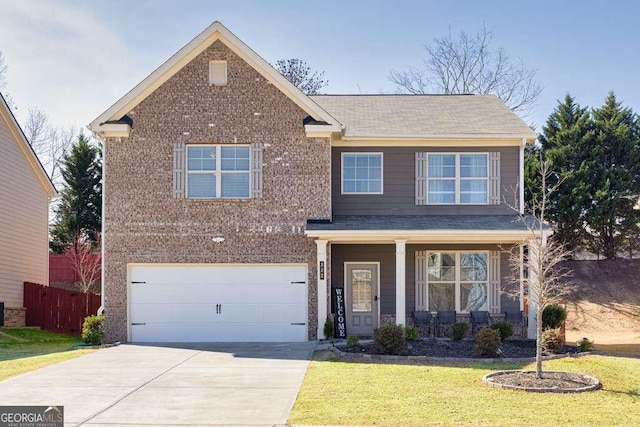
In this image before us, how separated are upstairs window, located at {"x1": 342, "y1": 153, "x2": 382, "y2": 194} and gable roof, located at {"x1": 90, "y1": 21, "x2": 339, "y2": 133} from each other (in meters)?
1.65

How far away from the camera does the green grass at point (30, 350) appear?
14711mm

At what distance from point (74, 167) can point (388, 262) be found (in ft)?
66.2

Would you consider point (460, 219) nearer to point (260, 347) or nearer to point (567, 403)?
point (260, 347)

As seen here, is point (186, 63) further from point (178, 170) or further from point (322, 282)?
point (322, 282)

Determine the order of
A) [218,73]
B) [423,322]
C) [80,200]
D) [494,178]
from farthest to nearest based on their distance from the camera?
[80,200] → [494,178] → [423,322] → [218,73]

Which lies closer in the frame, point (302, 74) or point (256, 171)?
point (256, 171)

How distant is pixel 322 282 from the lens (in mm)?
18828

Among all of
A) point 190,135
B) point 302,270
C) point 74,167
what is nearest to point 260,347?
point 302,270

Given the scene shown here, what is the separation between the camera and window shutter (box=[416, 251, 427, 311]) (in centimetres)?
2028

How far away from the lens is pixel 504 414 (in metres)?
10.1

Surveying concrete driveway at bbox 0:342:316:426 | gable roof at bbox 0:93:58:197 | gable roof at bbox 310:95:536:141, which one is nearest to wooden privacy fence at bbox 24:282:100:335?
gable roof at bbox 0:93:58:197

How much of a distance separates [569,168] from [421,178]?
13281 mm

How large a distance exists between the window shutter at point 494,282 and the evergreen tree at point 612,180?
37.0 ft

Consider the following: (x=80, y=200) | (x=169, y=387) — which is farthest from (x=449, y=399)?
(x=80, y=200)
